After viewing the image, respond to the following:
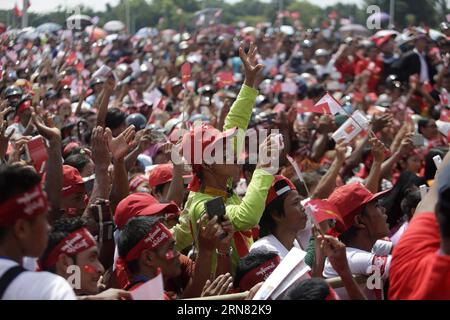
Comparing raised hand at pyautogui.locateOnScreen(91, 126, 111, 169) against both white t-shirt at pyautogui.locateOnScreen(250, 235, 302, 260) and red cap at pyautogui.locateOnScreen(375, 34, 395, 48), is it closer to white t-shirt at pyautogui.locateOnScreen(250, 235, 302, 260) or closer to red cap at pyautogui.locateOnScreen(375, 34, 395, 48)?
white t-shirt at pyautogui.locateOnScreen(250, 235, 302, 260)

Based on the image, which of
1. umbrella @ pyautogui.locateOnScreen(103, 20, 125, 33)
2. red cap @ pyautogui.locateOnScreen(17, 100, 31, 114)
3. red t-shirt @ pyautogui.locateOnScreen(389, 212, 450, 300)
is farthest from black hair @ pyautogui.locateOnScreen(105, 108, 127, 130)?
umbrella @ pyautogui.locateOnScreen(103, 20, 125, 33)

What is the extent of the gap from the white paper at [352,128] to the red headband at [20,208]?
4.53 metres

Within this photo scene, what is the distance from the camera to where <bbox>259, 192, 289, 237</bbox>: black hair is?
5.46 m

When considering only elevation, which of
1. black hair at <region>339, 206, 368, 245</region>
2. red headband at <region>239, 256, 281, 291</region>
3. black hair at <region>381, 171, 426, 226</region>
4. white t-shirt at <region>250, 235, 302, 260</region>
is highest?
red headband at <region>239, 256, 281, 291</region>

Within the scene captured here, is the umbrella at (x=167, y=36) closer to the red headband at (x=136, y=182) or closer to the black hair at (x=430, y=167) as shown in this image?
the black hair at (x=430, y=167)

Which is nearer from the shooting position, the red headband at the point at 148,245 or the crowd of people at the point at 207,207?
the crowd of people at the point at 207,207

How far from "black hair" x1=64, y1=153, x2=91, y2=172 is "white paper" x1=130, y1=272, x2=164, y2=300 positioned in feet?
10.7

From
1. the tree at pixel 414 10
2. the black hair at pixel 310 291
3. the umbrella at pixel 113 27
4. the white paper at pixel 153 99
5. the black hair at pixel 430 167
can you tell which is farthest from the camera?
the tree at pixel 414 10

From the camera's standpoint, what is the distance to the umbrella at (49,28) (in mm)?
22809

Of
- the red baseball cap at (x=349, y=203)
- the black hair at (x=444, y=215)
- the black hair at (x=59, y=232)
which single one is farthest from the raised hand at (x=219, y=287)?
the black hair at (x=444, y=215)

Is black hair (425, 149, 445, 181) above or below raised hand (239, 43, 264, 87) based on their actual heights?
below
